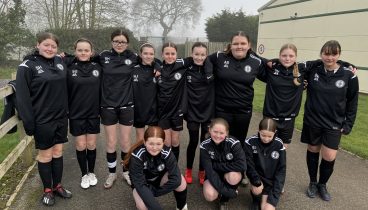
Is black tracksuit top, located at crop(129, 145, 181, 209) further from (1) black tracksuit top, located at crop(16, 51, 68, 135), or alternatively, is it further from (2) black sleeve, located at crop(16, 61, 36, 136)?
(2) black sleeve, located at crop(16, 61, 36, 136)

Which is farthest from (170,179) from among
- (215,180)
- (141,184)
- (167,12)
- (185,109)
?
(167,12)

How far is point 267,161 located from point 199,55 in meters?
1.67

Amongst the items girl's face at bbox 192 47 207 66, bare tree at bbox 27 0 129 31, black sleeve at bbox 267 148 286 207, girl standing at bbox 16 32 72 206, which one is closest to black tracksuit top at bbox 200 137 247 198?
black sleeve at bbox 267 148 286 207

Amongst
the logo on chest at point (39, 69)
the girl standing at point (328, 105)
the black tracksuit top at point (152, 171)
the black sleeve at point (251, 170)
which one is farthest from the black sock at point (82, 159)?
the girl standing at point (328, 105)

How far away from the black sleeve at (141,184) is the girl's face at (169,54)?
4.87 feet

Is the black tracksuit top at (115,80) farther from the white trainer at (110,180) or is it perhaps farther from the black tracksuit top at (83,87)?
the white trainer at (110,180)

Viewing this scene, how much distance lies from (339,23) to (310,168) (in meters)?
11.6

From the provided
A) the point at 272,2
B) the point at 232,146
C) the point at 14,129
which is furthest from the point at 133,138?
the point at 272,2

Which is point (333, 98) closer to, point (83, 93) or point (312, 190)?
point (312, 190)

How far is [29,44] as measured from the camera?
818 inches

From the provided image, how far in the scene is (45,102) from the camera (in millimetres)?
4008

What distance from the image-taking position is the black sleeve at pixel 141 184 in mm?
3766

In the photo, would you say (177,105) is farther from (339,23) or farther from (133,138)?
(339,23)

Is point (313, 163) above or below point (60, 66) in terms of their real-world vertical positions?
below
